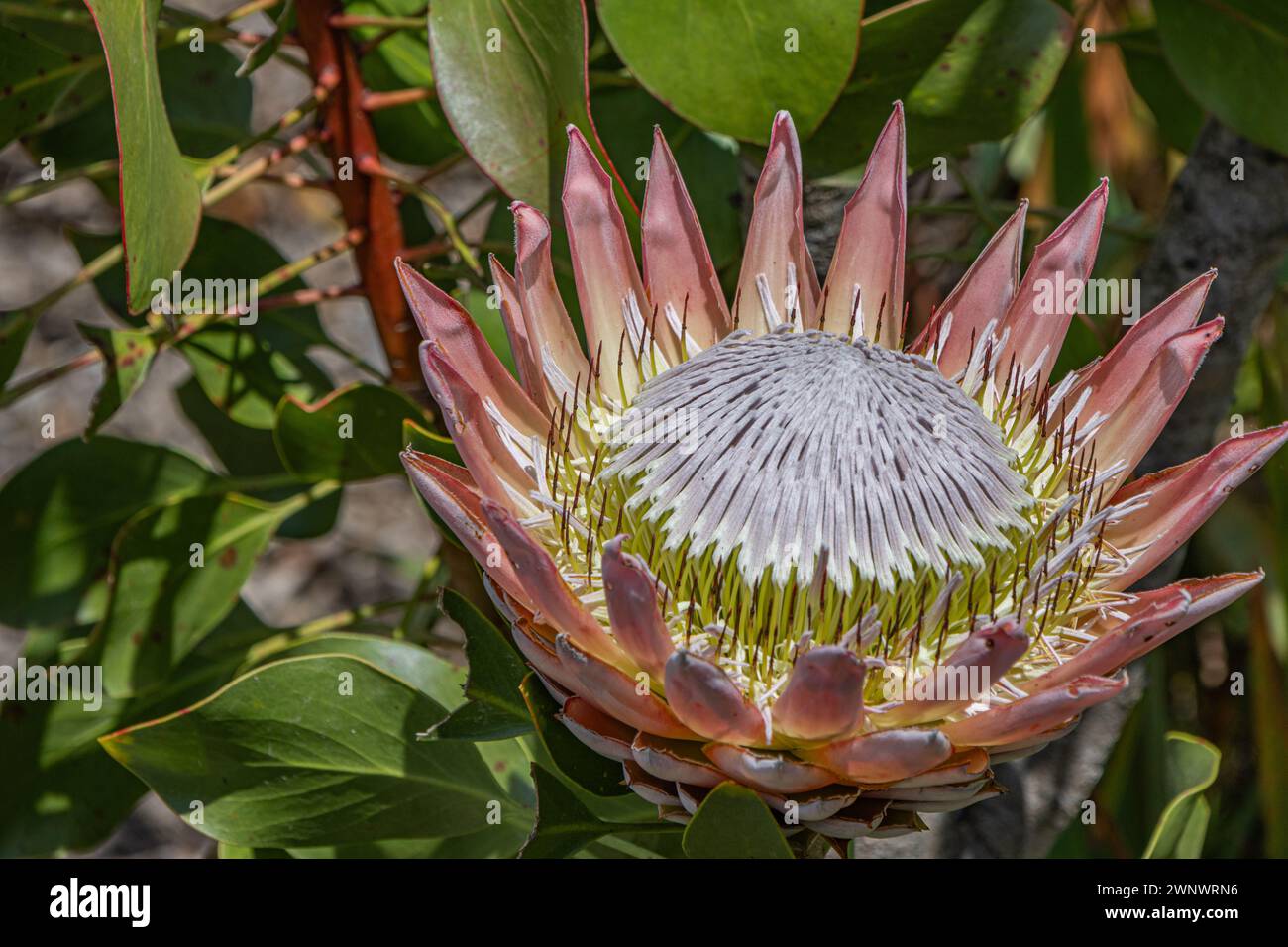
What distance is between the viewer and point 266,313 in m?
1.76

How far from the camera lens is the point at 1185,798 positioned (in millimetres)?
1414

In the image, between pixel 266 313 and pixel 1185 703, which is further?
pixel 1185 703

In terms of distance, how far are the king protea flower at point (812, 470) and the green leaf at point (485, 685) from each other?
9 centimetres

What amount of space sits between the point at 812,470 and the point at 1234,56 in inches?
28.8

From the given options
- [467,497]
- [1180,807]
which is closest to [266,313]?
[467,497]

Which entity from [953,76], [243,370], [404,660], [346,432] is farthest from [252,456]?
[953,76]

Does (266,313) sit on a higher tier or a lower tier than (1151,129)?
lower

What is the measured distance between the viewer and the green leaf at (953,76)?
1342 mm

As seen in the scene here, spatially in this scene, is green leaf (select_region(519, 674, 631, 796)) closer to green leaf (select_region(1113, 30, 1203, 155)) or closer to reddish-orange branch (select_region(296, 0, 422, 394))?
reddish-orange branch (select_region(296, 0, 422, 394))

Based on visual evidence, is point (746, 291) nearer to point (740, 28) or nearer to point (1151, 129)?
point (740, 28)

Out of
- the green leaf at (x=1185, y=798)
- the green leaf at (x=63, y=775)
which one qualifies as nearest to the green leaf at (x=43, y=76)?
the green leaf at (x=63, y=775)

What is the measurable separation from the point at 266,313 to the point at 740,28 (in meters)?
0.83

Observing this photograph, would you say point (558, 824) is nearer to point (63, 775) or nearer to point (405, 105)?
point (63, 775)

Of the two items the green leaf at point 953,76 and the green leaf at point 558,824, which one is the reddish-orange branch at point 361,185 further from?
the green leaf at point 558,824
